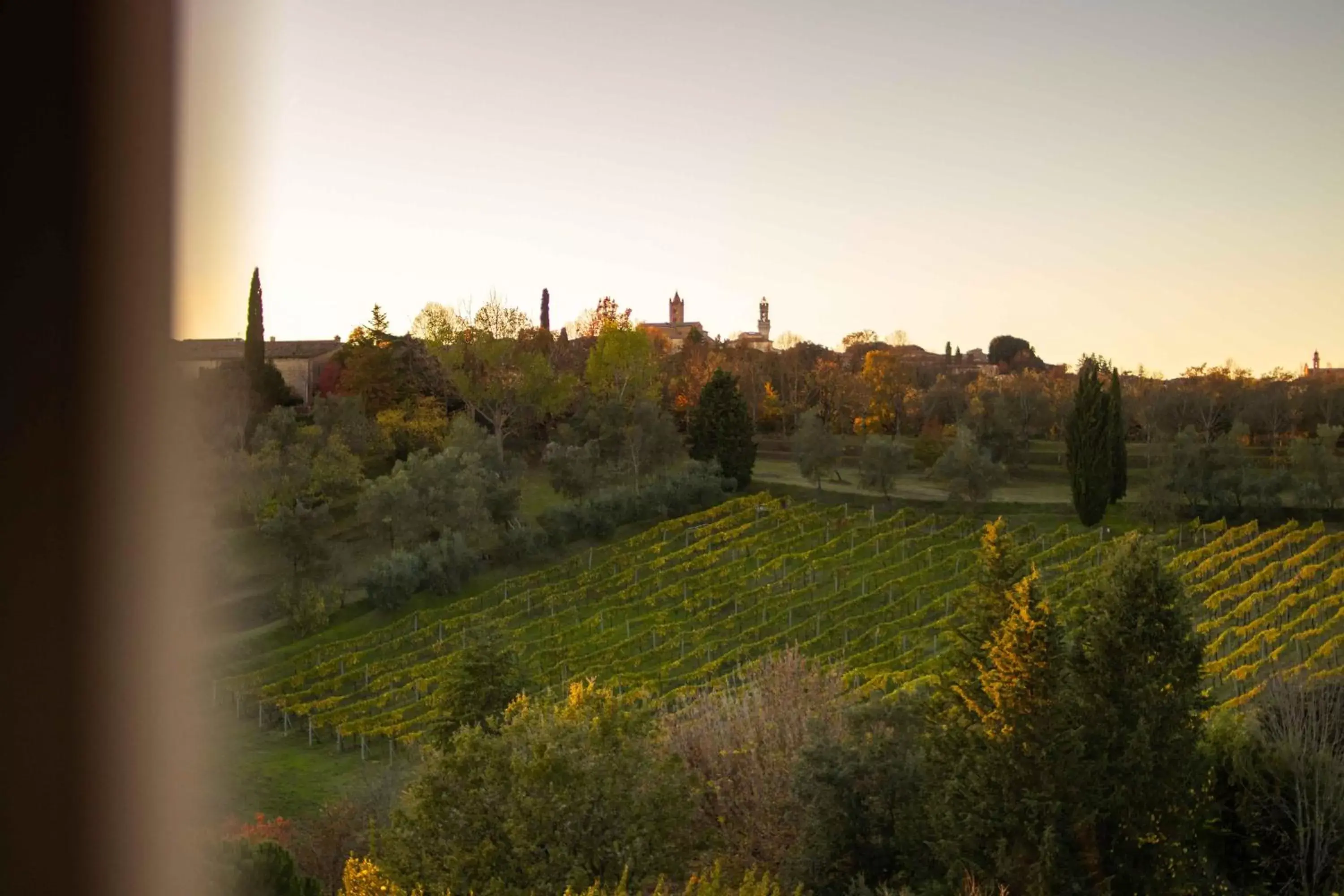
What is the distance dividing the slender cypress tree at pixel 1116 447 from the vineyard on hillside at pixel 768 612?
3216 mm

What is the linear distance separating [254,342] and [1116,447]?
29.6m

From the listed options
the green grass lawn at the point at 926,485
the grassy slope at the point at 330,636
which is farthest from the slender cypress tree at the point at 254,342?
the green grass lawn at the point at 926,485

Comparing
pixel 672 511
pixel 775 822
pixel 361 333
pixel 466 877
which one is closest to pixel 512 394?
pixel 361 333

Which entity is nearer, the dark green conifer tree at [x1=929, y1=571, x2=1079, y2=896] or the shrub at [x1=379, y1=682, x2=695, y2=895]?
the shrub at [x1=379, y1=682, x2=695, y2=895]

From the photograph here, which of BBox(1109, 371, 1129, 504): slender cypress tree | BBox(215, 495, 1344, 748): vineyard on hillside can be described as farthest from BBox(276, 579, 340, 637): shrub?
BBox(1109, 371, 1129, 504): slender cypress tree

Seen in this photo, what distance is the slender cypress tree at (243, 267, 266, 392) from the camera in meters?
36.8

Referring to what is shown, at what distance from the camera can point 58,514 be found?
421cm

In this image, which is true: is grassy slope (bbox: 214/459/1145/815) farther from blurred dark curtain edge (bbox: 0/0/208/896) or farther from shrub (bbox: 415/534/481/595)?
blurred dark curtain edge (bbox: 0/0/208/896)

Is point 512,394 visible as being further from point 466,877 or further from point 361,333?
point 466,877

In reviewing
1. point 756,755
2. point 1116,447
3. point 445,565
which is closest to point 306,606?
point 445,565

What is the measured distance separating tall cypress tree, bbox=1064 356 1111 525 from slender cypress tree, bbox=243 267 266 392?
27.5m

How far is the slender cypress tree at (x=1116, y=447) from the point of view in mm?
32562

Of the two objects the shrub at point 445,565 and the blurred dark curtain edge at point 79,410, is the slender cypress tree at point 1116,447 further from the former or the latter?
the blurred dark curtain edge at point 79,410

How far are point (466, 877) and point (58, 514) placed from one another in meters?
6.37
